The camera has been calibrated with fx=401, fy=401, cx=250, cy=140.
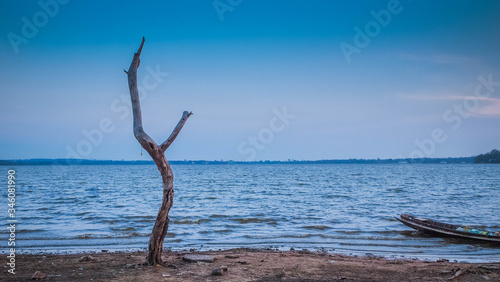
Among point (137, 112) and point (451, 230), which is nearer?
point (137, 112)

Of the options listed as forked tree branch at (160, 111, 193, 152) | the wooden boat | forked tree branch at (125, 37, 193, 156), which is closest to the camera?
forked tree branch at (125, 37, 193, 156)

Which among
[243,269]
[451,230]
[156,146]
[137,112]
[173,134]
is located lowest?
[451,230]

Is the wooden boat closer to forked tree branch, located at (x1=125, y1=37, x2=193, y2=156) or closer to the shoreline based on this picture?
the shoreline

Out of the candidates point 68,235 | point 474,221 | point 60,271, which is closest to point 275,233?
point 68,235

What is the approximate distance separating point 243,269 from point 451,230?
36.0 ft

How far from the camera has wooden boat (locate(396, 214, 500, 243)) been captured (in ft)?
50.1

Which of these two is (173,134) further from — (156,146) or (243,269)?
(243,269)

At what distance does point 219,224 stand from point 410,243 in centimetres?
904

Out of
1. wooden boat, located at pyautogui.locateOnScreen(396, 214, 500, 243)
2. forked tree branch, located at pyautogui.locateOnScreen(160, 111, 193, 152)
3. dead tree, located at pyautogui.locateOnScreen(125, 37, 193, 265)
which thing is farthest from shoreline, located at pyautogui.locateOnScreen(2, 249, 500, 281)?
wooden boat, located at pyautogui.locateOnScreen(396, 214, 500, 243)

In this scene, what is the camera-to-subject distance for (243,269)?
379 inches

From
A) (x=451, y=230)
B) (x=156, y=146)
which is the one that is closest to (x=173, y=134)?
(x=156, y=146)

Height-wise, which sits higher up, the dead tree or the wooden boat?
the dead tree

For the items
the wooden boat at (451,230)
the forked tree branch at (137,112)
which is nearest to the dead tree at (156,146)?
the forked tree branch at (137,112)

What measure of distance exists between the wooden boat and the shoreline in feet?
19.2
